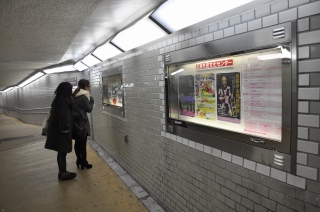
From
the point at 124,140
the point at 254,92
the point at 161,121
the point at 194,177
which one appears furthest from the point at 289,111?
the point at 124,140

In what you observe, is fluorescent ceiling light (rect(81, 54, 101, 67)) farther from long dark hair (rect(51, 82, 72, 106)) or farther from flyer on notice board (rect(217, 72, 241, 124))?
flyer on notice board (rect(217, 72, 241, 124))

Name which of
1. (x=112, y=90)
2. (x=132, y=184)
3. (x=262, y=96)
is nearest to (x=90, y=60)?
(x=112, y=90)

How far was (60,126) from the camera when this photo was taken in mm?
4492

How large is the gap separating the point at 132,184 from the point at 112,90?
236 cm

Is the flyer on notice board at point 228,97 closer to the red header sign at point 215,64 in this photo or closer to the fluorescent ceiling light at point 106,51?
the red header sign at point 215,64

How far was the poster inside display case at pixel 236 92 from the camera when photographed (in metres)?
1.81

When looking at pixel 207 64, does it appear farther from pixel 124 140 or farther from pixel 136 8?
pixel 124 140

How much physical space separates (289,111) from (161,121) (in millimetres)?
2034

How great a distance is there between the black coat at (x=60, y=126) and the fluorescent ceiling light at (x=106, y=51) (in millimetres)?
1443

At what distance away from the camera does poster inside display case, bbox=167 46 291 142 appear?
1.81 m

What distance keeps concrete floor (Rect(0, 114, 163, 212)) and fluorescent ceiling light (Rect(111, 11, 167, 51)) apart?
2.55 metres

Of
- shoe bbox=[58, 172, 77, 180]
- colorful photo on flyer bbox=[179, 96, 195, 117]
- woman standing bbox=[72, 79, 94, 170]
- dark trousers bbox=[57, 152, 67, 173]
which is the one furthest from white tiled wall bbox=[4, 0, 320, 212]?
dark trousers bbox=[57, 152, 67, 173]

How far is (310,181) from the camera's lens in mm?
1577

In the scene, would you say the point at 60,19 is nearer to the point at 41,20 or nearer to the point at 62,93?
the point at 41,20
